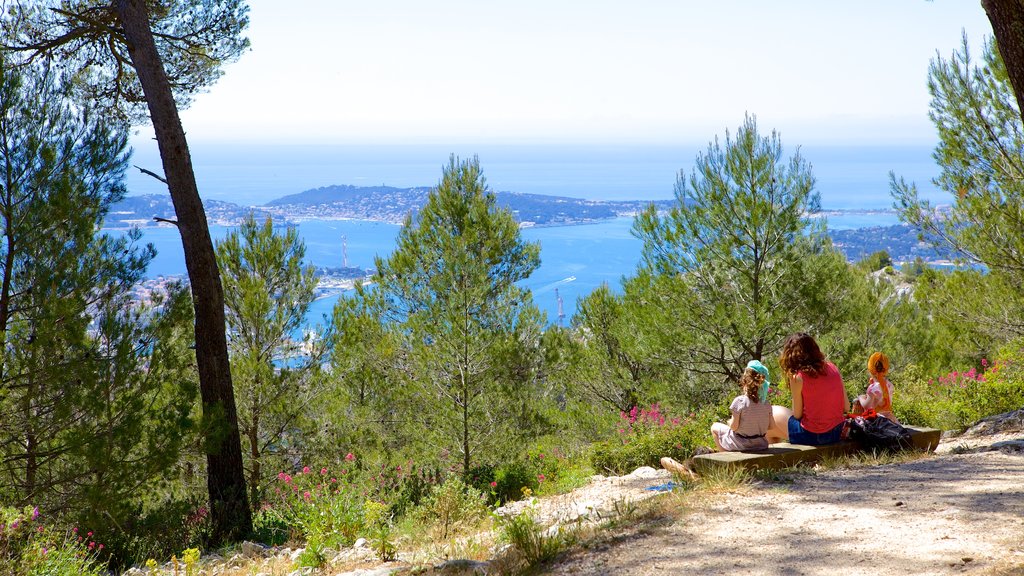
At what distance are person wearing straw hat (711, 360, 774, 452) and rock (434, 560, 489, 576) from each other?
2623 mm

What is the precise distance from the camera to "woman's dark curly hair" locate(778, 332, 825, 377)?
557 cm

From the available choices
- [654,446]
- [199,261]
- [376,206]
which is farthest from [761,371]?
[376,206]

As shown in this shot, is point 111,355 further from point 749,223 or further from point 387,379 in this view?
point 749,223

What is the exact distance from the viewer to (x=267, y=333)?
11414mm

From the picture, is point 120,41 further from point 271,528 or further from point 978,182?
point 978,182

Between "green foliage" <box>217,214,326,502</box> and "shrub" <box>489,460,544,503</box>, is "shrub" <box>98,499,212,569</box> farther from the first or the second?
"shrub" <box>489,460,544,503</box>

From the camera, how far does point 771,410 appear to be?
220 inches

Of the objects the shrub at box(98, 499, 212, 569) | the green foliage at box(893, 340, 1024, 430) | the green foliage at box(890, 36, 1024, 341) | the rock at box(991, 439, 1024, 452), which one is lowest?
the shrub at box(98, 499, 212, 569)

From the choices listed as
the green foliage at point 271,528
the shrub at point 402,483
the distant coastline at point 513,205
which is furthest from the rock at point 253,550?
the distant coastline at point 513,205

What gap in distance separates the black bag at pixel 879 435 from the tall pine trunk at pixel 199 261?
5.95 m

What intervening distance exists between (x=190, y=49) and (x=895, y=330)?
563 inches

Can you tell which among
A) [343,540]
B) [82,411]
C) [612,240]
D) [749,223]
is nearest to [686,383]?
[749,223]

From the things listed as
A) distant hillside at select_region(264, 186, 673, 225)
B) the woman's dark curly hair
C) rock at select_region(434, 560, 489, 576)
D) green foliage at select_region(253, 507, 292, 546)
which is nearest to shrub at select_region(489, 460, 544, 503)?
green foliage at select_region(253, 507, 292, 546)

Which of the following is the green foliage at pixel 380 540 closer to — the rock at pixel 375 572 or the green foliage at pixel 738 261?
the rock at pixel 375 572
